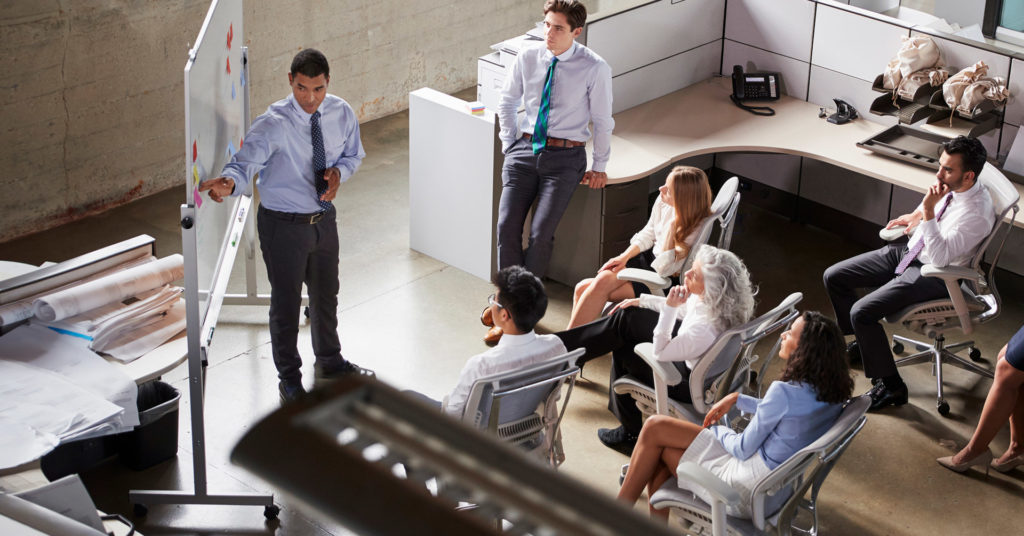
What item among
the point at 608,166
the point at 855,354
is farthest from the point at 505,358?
the point at 855,354

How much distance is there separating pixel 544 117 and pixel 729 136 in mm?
1197

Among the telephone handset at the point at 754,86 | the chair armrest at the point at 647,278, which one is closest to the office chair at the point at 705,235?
the chair armrest at the point at 647,278

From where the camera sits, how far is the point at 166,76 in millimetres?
5996

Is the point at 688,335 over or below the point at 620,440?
over

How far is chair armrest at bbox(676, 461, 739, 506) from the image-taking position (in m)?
2.91

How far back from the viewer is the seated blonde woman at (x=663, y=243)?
13.8 feet

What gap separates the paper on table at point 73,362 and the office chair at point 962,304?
2988 mm

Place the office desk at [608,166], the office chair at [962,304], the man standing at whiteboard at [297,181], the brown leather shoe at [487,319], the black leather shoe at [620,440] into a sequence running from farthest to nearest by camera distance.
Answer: the office desk at [608,166] < the brown leather shoe at [487,319] < the office chair at [962,304] < the black leather shoe at [620,440] < the man standing at whiteboard at [297,181]

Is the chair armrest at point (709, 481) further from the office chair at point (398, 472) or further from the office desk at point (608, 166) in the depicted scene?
the office chair at point (398, 472)

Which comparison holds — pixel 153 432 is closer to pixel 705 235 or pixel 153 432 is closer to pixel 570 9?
pixel 705 235

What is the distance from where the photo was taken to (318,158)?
12.7 feet

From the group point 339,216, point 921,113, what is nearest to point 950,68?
point 921,113

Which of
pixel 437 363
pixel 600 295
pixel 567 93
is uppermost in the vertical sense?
pixel 567 93

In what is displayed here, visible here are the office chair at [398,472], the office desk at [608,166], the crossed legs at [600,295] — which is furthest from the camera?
the office desk at [608,166]
